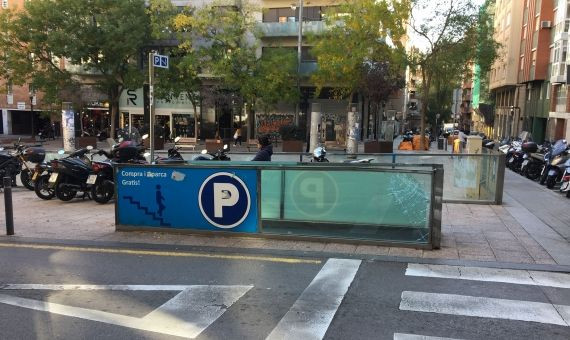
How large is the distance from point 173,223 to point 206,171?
Answer: 112cm

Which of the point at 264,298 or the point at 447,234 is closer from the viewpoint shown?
the point at 264,298

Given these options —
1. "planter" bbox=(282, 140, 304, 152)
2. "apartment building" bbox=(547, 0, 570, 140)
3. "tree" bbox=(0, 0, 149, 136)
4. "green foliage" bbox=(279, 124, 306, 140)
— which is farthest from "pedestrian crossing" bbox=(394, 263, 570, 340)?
"apartment building" bbox=(547, 0, 570, 140)

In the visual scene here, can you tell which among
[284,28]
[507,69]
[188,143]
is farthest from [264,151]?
[507,69]

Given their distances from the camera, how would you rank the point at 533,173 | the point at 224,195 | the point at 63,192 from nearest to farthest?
the point at 224,195, the point at 63,192, the point at 533,173

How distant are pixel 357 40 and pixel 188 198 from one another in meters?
21.9

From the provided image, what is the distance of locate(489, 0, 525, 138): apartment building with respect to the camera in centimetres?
4716

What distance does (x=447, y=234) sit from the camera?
8.23 metres

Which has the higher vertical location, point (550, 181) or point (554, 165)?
point (554, 165)

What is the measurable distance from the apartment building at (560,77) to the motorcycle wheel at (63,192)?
101ft

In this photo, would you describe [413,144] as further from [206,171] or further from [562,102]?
[206,171]

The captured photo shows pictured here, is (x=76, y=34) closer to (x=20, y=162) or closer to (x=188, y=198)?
(x=20, y=162)

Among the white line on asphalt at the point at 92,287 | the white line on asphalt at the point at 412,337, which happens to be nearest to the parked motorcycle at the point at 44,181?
the white line on asphalt at the point at 92,287

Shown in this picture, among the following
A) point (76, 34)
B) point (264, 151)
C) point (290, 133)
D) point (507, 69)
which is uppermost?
point (507, 69)

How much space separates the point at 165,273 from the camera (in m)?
6.20
